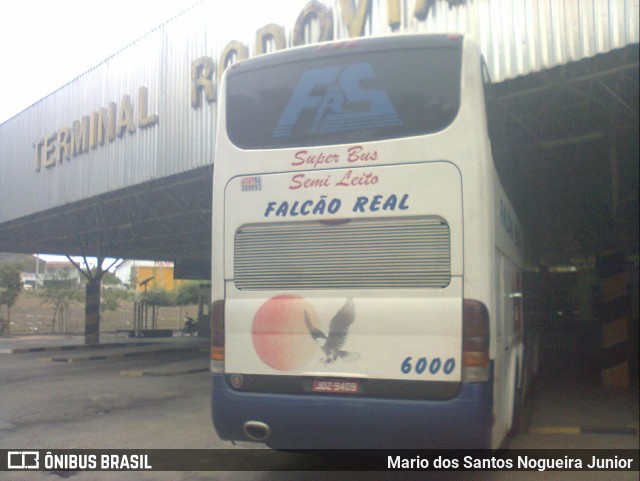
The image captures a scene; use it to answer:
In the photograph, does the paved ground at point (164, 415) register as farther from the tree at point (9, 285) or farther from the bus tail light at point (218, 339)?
the tree at point (9, 285)

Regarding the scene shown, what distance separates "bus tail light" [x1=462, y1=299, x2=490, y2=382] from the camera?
4.84m

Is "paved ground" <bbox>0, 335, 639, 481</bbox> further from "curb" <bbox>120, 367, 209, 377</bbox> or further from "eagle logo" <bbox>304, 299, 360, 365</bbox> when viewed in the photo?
"eagle logo" <bbox>304, 299, 360, 365</bbox>

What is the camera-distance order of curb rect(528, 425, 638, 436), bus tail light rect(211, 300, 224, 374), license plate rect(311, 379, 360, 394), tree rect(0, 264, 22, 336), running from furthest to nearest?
tree rect(0, 264, 22, 336) < curb rect(528, 425, 638, 436) < bus tail light rect(211, 300, 224, 374) < license plate rect(311, 379, 360, 394)

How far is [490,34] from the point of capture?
9.26m

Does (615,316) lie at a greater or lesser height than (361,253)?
lesser

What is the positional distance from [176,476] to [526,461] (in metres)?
3.79

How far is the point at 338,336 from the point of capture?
521 cm

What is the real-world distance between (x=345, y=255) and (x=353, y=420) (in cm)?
133

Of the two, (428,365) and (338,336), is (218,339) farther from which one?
(428,365)

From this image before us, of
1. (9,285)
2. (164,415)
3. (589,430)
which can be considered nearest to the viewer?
(589,430)

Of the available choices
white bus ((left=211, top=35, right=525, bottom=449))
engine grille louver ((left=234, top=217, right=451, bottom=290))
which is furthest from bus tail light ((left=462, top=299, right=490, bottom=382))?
engine grille louver ((left=234, top=217, right=451, bottom=290))

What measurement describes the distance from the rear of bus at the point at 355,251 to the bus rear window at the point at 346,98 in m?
0.01

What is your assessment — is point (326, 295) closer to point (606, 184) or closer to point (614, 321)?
point (614, 321)

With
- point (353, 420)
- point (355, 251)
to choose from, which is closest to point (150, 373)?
point (353, 420)
